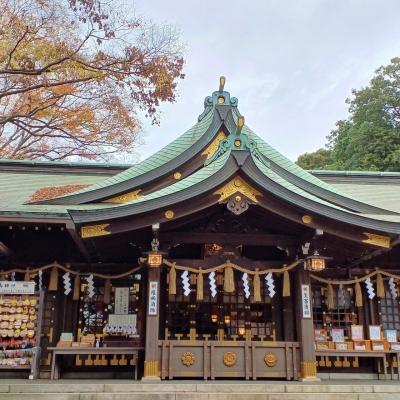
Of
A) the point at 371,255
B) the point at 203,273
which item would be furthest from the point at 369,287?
the point at 203,273

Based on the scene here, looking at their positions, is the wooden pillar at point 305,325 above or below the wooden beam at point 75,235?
below

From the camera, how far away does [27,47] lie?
10898 mm

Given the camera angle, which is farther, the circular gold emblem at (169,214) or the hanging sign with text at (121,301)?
the hanging sign with text at (121,301)

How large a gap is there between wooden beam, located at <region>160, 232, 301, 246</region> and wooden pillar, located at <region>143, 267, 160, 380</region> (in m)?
0.78

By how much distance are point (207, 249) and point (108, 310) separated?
2.87 m

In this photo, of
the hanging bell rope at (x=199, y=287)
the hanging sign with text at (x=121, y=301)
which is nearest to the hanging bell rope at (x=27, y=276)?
the hanging sign with text at (x=121, y=301)

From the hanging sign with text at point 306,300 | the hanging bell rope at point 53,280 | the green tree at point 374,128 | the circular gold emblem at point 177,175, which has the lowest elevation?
the hanging sign with text at point 306,300

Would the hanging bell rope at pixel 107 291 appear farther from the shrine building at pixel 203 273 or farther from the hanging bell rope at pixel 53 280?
the hanging bell rope at pixel 53 280

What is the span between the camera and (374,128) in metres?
33.4

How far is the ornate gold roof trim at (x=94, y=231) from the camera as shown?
30.0 ft

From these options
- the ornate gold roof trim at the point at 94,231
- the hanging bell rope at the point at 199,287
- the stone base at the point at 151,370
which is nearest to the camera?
the stone base at the point at 151,370

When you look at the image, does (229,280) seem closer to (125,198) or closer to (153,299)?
(153,299)

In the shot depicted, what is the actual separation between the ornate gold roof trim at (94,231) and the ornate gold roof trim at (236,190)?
2.34m

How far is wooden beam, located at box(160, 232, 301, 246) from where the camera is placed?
32.6 feet
